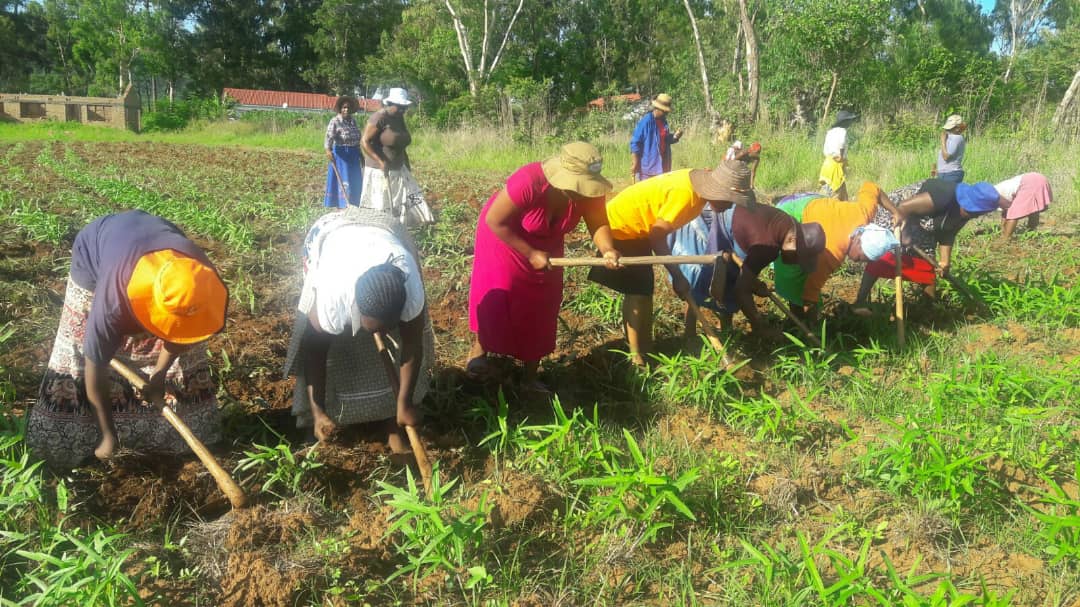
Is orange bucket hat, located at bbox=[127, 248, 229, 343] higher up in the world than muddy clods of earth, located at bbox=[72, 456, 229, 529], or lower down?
higher up

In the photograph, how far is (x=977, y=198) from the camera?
4508 millimetres

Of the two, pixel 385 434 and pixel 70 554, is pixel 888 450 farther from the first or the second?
pixel 70 554

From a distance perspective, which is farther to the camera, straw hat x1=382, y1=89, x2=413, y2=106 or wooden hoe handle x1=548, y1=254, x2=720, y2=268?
straw hat x1=382, y1=89, x2=413, y2=106

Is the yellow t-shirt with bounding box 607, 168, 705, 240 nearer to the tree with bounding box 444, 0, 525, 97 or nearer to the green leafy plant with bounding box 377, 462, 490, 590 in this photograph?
the green leafy plant with bounding box 377, 462, 490, 590

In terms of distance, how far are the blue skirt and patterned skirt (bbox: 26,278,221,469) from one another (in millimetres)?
3414

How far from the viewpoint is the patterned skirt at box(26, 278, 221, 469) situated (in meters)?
2.50

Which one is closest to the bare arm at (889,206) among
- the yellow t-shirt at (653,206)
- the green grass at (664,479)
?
the green grass at (664,479)

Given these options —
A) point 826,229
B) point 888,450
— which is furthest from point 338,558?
point 826,229

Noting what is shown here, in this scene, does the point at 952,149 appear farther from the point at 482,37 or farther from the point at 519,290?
the point at 482,37

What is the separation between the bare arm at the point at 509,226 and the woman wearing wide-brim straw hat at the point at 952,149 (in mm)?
4888

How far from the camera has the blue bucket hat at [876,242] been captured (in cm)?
386

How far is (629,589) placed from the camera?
2203 millimetres

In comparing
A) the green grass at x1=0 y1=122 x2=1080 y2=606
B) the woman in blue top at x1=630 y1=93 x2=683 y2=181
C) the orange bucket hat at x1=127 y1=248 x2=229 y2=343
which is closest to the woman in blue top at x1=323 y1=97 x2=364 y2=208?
the green grass at x1=0 y1=122 x2=1080 y2=606

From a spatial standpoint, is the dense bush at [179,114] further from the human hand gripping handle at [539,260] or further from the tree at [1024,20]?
the tree at [1024,20]
